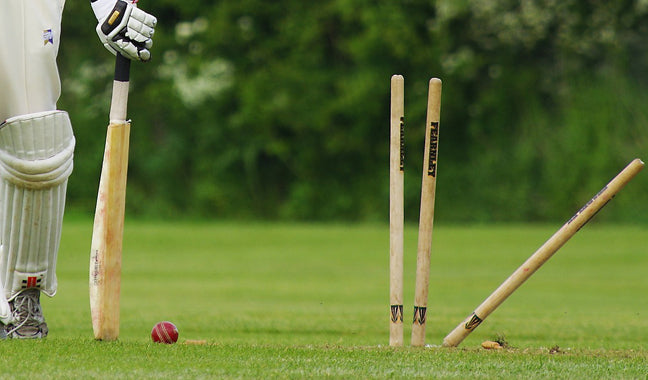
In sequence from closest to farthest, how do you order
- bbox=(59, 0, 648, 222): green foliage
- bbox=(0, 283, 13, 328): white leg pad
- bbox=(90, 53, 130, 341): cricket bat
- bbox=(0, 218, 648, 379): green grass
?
bbox=(0, 218, 648, 379): green grass < bbox=(0, 283, 13, 328): white leg pad < bbox=(90, 53, 130, 341): cricket bat < bbox=(59, 0, 648, 222): green foliage

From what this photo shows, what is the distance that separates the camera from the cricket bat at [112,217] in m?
3.58

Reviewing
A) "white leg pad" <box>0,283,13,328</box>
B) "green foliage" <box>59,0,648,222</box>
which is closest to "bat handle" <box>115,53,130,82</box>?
"white leg pad" <box>0,283,13,328</box>

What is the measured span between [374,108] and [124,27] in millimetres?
14305

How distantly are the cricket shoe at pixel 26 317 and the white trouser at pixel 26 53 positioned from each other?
2.04 ft

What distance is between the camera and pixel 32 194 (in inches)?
142

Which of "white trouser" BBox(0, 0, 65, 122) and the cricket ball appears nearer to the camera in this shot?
"white trouser" BBox(0, 0, 65, 122)

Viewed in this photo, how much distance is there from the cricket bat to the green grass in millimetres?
128

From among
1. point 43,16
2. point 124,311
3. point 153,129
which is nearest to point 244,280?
point 124,311

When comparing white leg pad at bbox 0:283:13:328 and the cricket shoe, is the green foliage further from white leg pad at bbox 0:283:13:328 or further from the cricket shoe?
white leg pad at bbox 0:283:13:328

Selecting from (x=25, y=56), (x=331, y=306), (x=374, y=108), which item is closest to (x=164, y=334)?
(x=25, y=56)

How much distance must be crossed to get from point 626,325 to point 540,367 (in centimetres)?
257

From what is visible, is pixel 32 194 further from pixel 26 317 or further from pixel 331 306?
pixel 331 306

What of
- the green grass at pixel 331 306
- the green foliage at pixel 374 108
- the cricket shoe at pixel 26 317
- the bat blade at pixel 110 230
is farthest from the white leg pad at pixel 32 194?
the green foliage at pixel 374 108

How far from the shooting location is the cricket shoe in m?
3.68
